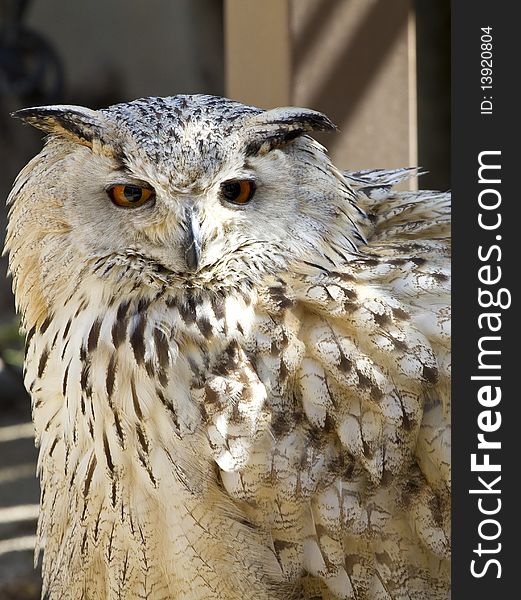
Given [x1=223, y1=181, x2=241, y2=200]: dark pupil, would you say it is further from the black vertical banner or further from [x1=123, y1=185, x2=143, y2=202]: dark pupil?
the black vertical banner

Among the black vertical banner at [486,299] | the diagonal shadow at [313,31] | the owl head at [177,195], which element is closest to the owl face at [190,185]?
the owl head at [177,195]

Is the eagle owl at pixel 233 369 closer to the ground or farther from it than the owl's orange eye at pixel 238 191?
closer to the ground

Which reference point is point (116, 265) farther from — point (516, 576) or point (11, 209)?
point (516, 576)

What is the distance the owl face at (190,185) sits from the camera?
1.62m

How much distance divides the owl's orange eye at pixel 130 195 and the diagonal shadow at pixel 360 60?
0.75 metres

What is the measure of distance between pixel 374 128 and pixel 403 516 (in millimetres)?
1070

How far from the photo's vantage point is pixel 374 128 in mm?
2410

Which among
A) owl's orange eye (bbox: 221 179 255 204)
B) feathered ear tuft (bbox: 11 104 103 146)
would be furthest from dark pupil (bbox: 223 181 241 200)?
feathered ear tuft (bbox: 11 104 103 146)

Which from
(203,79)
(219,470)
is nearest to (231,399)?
(219,470)

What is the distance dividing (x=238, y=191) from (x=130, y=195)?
0.18 meters

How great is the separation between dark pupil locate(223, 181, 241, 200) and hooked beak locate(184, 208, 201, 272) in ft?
0.27

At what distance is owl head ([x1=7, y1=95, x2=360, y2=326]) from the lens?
1.62 metres

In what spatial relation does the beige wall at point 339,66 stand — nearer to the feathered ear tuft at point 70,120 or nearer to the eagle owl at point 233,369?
the eagle owl at point 233,369

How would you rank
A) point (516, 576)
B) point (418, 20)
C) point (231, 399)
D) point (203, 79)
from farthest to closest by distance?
point (203, 79) < point (418, 20) < point (231, 399) < point (516, 576)
